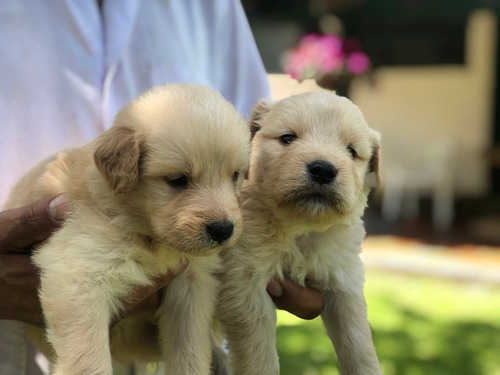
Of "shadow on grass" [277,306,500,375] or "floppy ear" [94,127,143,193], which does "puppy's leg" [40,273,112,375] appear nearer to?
"floppy ear" [94,127,143,193]

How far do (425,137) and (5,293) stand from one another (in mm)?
12711

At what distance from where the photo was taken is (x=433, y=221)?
1409cm

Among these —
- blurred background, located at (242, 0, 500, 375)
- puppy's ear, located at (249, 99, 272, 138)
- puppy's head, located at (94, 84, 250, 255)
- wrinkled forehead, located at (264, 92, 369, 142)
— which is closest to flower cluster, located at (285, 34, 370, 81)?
blurred background, located at (242, 0, 500, 375)

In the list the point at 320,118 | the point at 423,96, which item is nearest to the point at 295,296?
the point at 320,118

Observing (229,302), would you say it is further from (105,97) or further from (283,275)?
(105,97)

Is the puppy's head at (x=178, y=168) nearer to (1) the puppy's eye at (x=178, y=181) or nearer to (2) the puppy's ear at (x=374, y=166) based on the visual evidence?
(1) the puppy's eye at (x=178, y=181)

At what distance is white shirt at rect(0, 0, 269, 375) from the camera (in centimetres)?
320

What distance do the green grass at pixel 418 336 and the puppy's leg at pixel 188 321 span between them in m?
3.32

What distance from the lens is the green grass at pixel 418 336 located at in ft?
20.6

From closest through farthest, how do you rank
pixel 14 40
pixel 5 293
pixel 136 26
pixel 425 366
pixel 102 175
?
1. pixel 102 175
2. pixel 5 293
3. pixel 14 40
4. pixel 136 26
5. pixel 425 366

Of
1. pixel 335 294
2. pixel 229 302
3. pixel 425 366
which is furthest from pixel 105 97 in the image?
pixel 425 366

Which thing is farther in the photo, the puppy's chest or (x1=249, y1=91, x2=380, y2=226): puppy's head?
the puppy's chest

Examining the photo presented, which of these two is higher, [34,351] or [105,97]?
[105,97]

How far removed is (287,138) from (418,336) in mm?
5011
